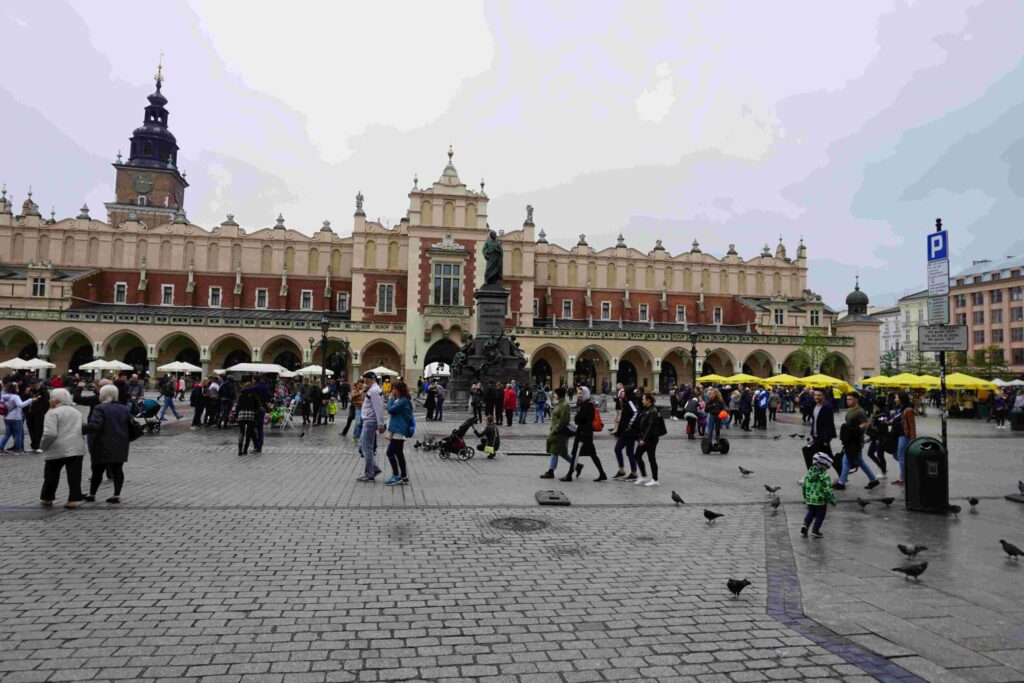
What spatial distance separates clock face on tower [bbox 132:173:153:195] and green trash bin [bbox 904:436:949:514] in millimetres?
79360

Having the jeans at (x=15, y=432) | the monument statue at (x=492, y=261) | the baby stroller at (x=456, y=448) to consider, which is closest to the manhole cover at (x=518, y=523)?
the baby stroller at (x=456, y=448)

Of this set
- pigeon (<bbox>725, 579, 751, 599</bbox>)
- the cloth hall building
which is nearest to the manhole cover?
pigeon (<bbox>725, 579, 751, 599</bbox>)

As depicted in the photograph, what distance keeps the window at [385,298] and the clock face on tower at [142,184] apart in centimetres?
3789

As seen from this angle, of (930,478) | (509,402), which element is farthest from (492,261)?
(930,478)

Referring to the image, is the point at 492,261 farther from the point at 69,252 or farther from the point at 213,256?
the point at 69,252

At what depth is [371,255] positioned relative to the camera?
5162 cm

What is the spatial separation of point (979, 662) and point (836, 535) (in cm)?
352

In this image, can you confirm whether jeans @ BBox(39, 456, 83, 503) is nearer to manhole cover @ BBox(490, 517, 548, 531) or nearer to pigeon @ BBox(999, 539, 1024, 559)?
manhole cover @ BBox(490, 517, 548, 531)

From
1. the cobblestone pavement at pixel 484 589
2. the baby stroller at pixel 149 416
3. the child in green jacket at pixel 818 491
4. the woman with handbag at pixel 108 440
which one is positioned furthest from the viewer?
the baby stroller at pixel 149 416

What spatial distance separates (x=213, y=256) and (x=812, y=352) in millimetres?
47954

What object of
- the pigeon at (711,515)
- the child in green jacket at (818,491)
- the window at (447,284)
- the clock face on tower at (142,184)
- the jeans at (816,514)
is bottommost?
the pigeon at (711,515)

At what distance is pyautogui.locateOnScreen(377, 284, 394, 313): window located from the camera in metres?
50.9

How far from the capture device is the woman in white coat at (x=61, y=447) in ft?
26.3

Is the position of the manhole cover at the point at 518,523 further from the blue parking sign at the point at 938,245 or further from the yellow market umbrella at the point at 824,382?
the yellow market umbrella at the point at 824,382
